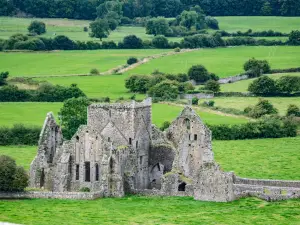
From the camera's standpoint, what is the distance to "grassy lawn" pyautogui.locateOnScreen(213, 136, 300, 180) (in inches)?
3108

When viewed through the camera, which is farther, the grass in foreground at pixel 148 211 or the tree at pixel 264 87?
the tree at pixel 264 87

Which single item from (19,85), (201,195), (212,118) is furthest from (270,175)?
(19,85)

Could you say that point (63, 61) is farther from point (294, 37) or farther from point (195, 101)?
point (294, 37)

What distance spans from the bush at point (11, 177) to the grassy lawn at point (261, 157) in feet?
59.4

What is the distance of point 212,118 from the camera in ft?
344

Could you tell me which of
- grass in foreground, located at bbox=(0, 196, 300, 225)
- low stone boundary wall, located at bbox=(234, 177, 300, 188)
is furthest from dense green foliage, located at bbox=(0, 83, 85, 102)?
grass in foreground, located at bbox=(0, 196, 300, 225)

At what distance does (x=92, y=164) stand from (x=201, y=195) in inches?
304

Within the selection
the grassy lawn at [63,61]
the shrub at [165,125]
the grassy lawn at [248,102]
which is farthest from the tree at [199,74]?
the shrub at [165,125]

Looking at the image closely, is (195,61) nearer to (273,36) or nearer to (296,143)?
(273,36)

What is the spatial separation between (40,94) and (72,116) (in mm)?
30089

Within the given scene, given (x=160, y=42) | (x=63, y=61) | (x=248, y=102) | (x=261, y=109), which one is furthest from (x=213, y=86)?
(x=160, y=42)

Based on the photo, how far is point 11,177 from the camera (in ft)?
214

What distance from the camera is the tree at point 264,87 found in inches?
4806

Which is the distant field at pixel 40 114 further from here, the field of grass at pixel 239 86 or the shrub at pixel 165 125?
the field of grass at pixel 239 86
